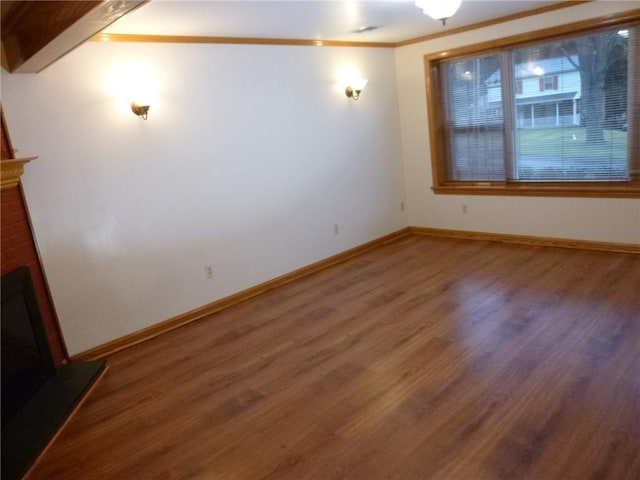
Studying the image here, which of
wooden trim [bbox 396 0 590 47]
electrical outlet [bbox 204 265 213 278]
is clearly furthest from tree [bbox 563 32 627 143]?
electrical outlet [bbox 204 265 213 278]

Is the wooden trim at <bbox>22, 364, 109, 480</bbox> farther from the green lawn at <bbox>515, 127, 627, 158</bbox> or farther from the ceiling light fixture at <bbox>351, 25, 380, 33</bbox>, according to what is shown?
the green lawn at <bbox>515, 127, 627, 158</bbox>

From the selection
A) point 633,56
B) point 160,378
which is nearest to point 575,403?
point 160,378

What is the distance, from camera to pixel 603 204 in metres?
4.49

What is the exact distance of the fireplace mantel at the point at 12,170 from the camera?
106 inches

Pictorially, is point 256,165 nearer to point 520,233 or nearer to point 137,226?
point 137,226

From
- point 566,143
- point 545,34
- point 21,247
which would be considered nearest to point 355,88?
point 545,34

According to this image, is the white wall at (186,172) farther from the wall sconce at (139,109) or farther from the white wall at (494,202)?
the white wall at (494,202)

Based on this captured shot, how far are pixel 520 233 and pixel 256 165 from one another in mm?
3026

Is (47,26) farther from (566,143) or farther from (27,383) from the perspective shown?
(566,143)

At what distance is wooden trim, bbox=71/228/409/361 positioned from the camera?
3.46m

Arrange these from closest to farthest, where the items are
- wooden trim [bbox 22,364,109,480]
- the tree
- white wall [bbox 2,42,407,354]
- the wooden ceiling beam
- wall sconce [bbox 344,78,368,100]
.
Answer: the wooden ceiling beam < wooden trim [bbox 22,364,109,480] < white wall [bbox 2,42,407,354] < the tree < wall sconce [bbox 344,78,368,100]

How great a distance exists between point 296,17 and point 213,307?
2.53m

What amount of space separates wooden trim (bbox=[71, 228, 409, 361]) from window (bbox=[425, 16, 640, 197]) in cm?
150

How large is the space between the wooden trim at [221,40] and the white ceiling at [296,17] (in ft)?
0.18
